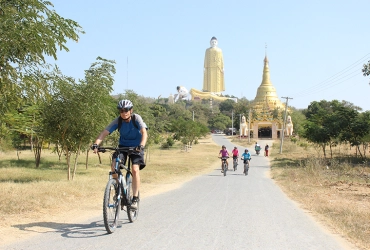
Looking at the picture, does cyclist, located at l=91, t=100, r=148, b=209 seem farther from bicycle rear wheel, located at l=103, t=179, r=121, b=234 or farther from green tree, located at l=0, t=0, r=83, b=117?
green tree, located at l=0, t=0, r=83, b=117

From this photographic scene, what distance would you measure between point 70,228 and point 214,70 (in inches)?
5579

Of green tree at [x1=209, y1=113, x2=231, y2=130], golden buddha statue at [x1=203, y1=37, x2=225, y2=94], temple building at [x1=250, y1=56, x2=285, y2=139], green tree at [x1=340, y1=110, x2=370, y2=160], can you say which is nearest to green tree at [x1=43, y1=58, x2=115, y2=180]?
green tree at [x1=340, y1=110, x2=370, y2=160]

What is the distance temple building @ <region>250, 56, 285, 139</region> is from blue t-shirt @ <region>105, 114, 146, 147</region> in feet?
258

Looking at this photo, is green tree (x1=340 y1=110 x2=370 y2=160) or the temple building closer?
green tree (x1=340 y1=110 x2=370 y2=160)

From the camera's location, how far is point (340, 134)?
34781mm

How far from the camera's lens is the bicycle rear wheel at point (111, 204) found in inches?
222

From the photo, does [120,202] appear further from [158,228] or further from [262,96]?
[262,96]

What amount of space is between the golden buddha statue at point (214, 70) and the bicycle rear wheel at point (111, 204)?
454 feet

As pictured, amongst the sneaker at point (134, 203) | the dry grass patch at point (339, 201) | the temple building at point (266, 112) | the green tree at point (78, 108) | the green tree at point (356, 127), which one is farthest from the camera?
the temple building at point (266, 112)

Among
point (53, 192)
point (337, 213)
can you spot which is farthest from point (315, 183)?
point (53, 192)

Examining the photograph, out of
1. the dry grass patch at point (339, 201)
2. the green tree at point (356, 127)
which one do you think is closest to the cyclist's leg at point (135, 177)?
the dry grass patch at point (339, 201)

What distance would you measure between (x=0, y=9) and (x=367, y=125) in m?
29.3

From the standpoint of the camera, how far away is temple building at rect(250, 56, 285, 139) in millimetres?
83625

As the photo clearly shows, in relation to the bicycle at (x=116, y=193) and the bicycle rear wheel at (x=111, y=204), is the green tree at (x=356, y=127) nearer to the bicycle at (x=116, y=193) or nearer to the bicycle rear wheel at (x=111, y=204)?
the bicycle at (x=116, y=193)
